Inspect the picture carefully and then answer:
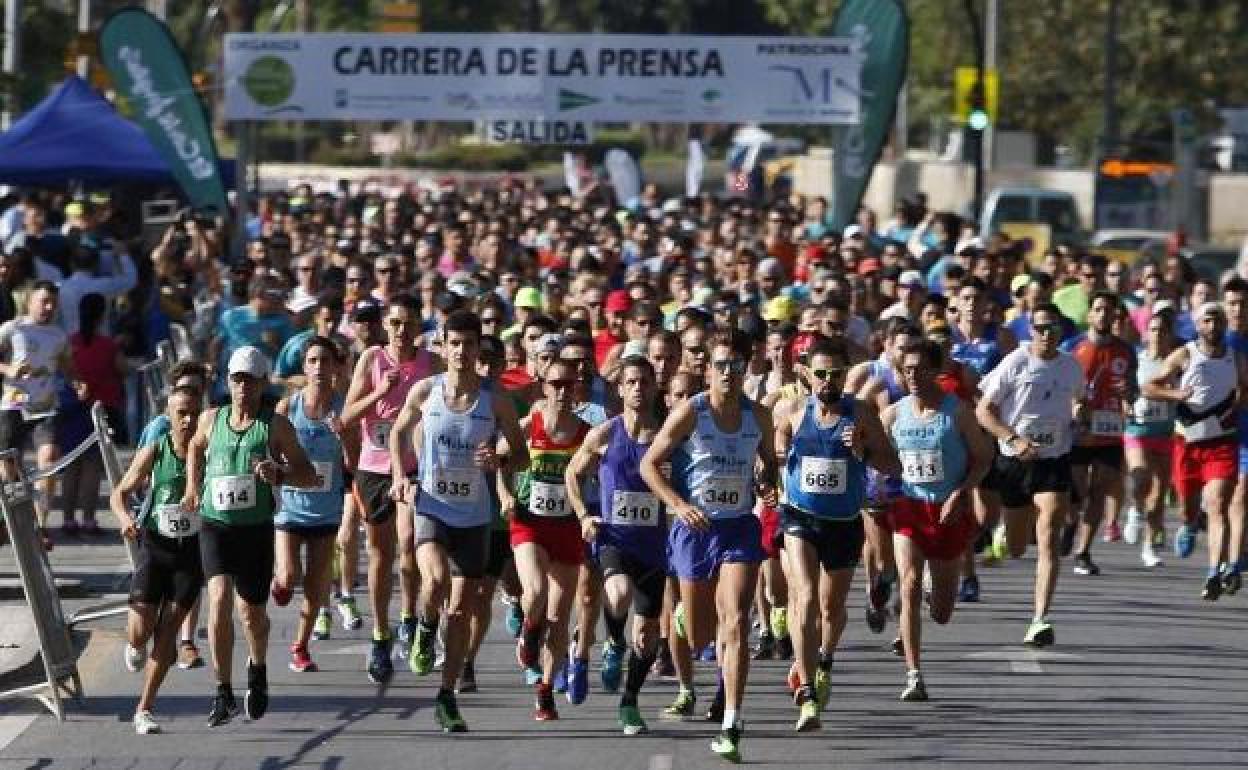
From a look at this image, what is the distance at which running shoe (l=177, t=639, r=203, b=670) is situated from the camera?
49.7 feet

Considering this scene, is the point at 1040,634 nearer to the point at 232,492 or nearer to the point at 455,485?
the point at 455,485

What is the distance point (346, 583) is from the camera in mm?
16422

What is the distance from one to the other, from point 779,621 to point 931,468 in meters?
1.54

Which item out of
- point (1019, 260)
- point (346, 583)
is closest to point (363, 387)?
point (346, 583)

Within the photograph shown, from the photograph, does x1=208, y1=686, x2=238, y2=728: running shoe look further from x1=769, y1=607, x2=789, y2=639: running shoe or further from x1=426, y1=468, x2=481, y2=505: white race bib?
x1=769, y1=607, x2=789, y2=639: running shoe

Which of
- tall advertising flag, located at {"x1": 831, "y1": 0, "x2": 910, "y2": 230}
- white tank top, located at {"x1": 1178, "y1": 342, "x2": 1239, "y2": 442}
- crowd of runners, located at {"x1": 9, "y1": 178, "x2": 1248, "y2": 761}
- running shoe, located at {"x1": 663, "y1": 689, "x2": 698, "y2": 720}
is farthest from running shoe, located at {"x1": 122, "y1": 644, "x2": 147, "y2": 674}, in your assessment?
tall advertising flag, located at {"x1": 831, "y1": 0, "x2": 910, "y2": 230}

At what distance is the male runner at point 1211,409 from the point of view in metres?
18.5

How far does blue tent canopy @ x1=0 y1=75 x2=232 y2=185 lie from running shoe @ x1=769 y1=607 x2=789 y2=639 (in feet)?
54.9

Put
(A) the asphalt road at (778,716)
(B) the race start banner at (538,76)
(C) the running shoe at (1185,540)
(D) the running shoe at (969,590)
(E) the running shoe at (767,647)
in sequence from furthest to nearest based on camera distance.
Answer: (B) the race start banner at (538,76), (C) the running shoe at (1185,540), (D) the running shoe at (969,590), (E) the running shoe at (767,647), (A) the asphalt road at (778,716)

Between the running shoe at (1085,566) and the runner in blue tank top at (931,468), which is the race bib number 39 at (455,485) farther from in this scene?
the running shoe at (1085,566)

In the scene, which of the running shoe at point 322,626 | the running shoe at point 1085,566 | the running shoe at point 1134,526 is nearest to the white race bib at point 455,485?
the running shoe at point 322,626

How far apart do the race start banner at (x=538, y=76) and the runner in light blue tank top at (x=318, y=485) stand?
54.6 feet

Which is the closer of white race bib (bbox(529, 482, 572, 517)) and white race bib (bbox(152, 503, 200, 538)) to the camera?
white race bib (bbox(152, 503, 200, 538))

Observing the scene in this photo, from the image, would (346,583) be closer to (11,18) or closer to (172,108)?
(172,108)
